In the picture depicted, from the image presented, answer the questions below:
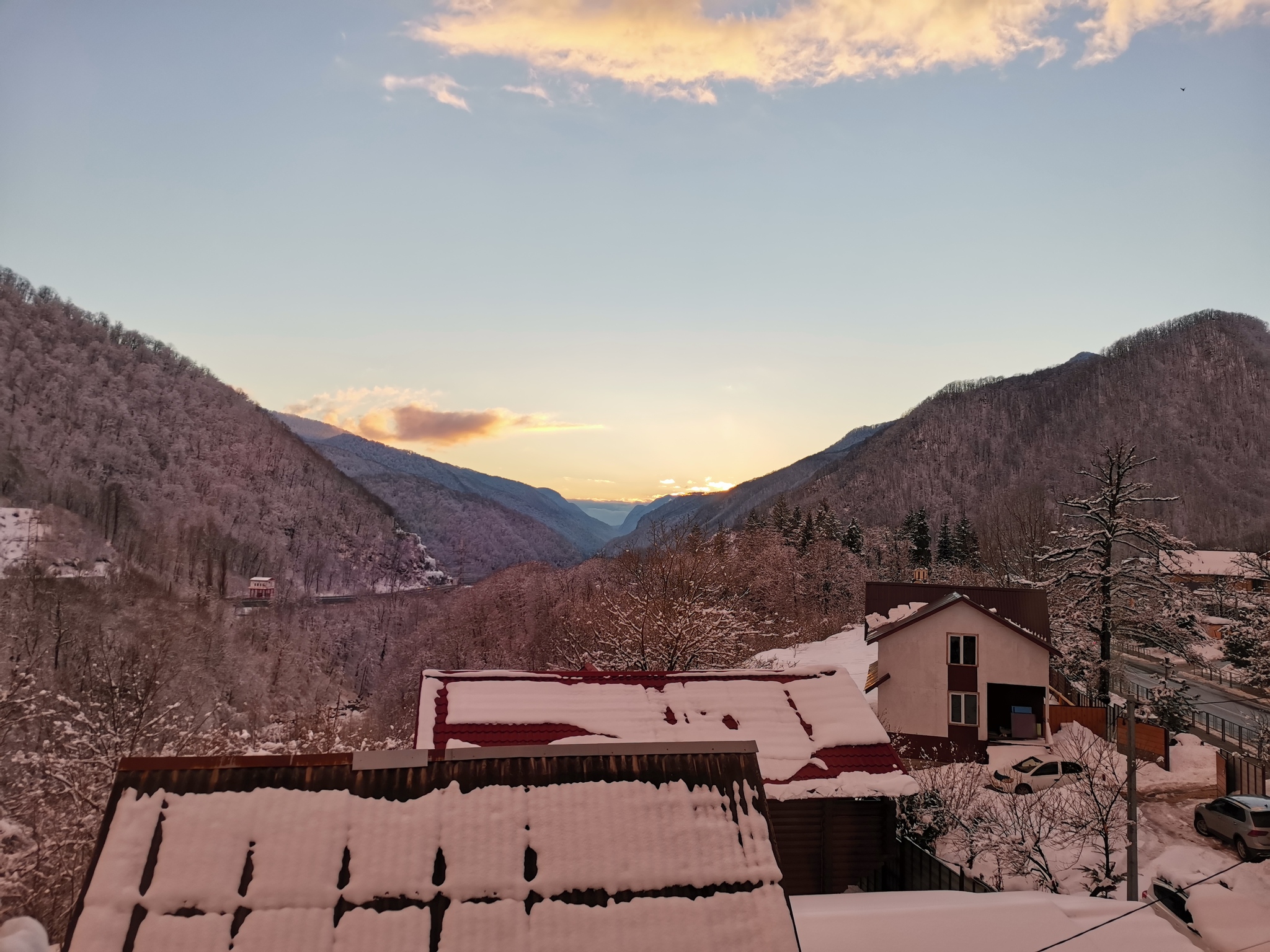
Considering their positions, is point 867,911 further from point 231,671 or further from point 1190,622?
point 231,671

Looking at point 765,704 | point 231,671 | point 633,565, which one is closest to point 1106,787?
point 765,704

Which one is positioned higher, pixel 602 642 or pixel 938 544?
pixel 938 544

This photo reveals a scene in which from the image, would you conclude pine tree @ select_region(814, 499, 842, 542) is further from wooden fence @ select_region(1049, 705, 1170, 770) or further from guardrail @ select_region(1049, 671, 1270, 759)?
wooden fence @ select_region(1049, 705, 1170, 770)

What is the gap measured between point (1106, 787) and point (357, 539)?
169238mm

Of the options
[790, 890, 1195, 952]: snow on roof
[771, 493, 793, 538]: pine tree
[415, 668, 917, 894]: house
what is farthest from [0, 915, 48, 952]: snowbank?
[771, 493, 793, 538]: pine tree

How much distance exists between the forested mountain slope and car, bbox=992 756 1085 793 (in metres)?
126

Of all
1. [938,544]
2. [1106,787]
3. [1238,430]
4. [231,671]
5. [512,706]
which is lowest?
[231,671]

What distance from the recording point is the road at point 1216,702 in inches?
1571

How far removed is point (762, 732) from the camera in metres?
17.0

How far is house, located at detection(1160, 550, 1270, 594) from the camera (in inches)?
1444

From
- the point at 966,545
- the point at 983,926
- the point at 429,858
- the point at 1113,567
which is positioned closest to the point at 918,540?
the point at 966,545

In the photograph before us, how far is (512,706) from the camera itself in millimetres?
16578

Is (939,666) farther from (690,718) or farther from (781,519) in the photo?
(781,519)

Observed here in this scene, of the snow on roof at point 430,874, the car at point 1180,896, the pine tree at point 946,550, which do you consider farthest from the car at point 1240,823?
the pine tree at point 946,550
